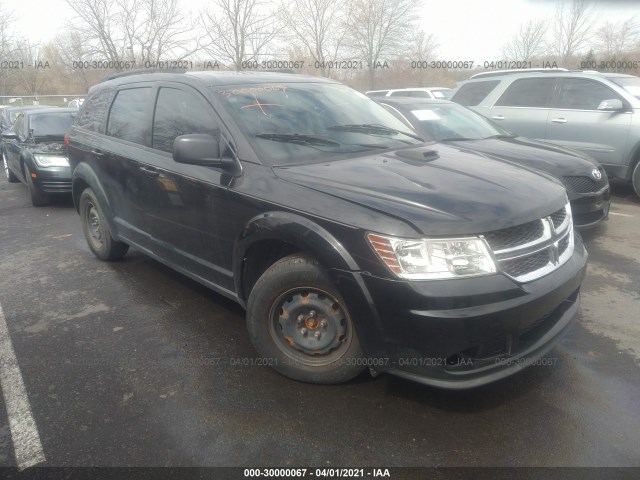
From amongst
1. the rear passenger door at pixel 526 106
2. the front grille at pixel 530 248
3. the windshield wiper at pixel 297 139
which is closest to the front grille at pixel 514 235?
the front grille at pixel 530 248

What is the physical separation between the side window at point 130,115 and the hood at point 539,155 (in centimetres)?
307

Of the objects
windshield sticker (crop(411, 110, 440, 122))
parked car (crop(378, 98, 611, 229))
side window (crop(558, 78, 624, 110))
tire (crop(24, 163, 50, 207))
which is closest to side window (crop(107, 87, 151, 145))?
parked car (crop(378, 98, 611, 229))

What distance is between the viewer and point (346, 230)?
2.44 m

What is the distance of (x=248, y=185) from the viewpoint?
2.93 metres

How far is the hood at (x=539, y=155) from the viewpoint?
516 cm

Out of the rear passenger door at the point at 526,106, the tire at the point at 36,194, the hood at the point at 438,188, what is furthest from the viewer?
the tire at the point at 36,194

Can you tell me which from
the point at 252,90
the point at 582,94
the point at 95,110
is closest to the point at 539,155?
the point at 582,94

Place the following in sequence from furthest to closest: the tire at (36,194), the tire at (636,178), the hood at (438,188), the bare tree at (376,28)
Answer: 1. the bare tree at (376,28)
2. the tire at (36,194)
3. the tire at (636,178)
4. the hood at (438,188)

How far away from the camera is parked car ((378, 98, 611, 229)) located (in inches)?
203

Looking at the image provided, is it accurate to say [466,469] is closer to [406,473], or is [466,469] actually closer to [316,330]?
[406,473]

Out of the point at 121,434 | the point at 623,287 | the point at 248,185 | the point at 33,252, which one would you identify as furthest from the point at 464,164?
the point at 33,252

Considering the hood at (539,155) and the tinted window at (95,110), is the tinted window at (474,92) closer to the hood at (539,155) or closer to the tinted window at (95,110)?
the hood at (539,155)

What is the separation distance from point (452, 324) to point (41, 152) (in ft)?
26.0

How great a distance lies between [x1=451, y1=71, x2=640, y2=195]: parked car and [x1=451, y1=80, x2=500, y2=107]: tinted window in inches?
0.8
